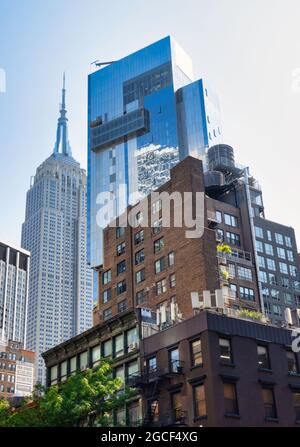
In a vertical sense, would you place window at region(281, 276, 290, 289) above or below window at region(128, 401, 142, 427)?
above

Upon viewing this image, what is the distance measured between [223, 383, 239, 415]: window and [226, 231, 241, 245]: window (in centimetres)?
4201

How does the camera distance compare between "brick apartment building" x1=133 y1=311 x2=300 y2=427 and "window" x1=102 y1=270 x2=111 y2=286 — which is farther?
"window" x1=102 y1=270 x2=111 y2=286

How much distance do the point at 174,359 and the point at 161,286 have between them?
27.5 metres

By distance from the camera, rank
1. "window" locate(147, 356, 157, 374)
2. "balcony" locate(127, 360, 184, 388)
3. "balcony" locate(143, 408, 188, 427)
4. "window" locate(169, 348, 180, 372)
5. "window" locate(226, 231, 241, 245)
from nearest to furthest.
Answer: "balcony" locate(143, 408, 188, 427)
"balcony" locate(127, 360, 184, 388)
"window" locate(169, 348, 180, 372)
"window" locate(147, 356, 157, 374)
"window" locate(226, 231, 241, 245)

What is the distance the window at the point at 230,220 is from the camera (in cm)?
9156

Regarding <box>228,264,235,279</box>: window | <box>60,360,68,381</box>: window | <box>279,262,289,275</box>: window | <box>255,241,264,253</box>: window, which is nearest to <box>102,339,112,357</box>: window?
<box>60,360,68,381</box>: window

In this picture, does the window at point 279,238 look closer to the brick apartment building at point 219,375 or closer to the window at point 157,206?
the window at point 157,206

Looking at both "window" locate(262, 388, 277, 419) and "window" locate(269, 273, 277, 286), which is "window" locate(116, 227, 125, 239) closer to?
"window" locate(269, 273, 277, 286)

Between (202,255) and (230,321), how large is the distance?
2369 centimetres

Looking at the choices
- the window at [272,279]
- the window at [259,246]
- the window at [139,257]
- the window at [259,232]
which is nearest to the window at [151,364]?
the window at [139,257]

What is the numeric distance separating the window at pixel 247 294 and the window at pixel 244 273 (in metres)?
1.65

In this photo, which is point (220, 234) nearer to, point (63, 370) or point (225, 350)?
point (63, 370)

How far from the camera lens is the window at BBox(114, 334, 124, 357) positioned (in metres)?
59.4

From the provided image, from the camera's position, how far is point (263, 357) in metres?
54.0
